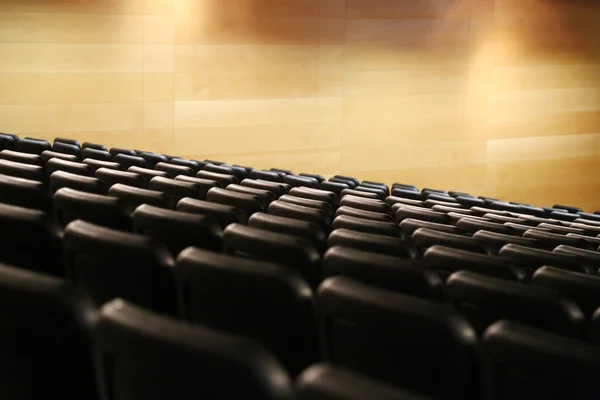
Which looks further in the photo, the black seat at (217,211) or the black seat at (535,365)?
the black seat at (217,211)

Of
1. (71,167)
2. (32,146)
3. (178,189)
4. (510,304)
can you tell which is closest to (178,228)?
(510,304)

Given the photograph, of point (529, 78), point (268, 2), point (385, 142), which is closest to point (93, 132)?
→ point (268, 2)

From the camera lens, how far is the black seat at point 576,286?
3.12ft

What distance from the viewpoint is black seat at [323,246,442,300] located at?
792 mm

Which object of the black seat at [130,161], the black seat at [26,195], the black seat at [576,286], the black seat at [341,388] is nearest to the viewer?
the black seat at [341,388]

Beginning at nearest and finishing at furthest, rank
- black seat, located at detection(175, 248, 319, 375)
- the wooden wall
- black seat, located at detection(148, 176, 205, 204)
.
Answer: black seat, located at detection(175, 248, 319, 375)
black seat, located at detection(148, 176, 205, 204)
the wooden wall

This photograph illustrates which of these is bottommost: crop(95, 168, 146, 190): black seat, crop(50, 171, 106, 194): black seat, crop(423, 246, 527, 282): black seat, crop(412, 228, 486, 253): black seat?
crop(412, 228, 486, 253): black seat

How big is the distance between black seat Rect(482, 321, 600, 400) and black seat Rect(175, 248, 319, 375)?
15 cm

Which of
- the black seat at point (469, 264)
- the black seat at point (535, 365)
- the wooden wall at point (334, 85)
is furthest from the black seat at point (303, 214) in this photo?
the wooden wall at point (334, 85)

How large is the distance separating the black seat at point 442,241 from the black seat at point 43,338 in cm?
75

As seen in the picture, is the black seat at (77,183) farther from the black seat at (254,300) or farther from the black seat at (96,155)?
the black seat at (96,155)

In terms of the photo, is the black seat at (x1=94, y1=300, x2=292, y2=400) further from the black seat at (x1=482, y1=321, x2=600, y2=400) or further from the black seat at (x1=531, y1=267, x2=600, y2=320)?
the black seat at (x1=531, y1=267, x2=600, y2=320)

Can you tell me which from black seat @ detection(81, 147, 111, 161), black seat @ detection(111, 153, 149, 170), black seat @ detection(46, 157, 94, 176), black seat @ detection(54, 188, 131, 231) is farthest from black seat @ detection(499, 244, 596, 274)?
black seat @ detection(81, 147, 111, 161)

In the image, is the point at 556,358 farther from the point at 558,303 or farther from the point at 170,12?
the point at 170,12
